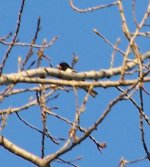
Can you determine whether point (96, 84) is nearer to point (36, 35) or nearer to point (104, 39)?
point (104, 39)

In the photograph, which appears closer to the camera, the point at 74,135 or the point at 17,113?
the point at 74,135

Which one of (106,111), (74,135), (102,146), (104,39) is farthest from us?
(102,146)

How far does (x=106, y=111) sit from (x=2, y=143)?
1.12m

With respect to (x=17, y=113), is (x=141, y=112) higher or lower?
lower

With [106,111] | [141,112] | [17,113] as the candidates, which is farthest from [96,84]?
[17,113]

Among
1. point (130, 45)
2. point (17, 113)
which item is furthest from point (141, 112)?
point (17, 113)

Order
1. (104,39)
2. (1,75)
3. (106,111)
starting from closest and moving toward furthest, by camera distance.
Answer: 1. (106,111)
2. (1,75)
3. (104,39)

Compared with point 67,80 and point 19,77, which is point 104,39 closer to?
point 67,80

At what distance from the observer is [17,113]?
4.47 m

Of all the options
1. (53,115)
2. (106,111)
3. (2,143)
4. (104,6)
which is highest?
(104,6)

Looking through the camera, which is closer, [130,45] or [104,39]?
[130,45]

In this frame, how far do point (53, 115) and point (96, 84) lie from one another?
0.76 meters

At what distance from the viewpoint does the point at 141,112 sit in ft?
10.4

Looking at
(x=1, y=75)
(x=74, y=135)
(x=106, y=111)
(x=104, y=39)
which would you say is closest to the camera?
(x=106, y=111)
